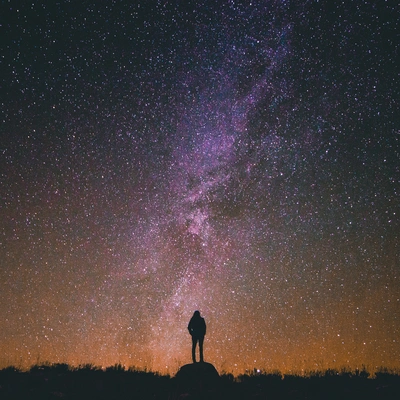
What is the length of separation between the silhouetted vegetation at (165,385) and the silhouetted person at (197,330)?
44.6 inches

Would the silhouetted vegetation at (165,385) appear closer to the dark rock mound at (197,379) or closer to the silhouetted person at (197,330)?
the dark rock mound at (197,379)

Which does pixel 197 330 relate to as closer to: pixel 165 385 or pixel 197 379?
pixel 197 379

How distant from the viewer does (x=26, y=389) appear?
7359 millimetres

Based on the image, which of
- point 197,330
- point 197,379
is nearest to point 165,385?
point 197,379

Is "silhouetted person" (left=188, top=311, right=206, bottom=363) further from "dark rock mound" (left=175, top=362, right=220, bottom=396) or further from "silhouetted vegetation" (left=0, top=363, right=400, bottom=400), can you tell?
"silhouetted vegetation" (left=0, top=363, right=400, bottom=400)

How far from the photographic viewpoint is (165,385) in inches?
339

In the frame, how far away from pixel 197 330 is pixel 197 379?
184 cm

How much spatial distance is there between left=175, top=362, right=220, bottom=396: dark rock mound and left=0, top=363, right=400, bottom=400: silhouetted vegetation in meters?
0.13

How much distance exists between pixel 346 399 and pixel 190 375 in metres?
3.60

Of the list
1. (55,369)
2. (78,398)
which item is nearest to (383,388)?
(78,398)

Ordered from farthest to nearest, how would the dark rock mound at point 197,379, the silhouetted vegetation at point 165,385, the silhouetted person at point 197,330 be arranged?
the silhouetted person at point 197,330 < the dark rock mound at point 197,379 < the silhouetted vegetation at point 165,385

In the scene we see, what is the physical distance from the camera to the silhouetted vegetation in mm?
A: 7395

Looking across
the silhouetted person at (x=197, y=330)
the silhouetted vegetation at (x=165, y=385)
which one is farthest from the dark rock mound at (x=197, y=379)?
the silhouetted person at (x=197, y=330)

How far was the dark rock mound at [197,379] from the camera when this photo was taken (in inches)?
319
